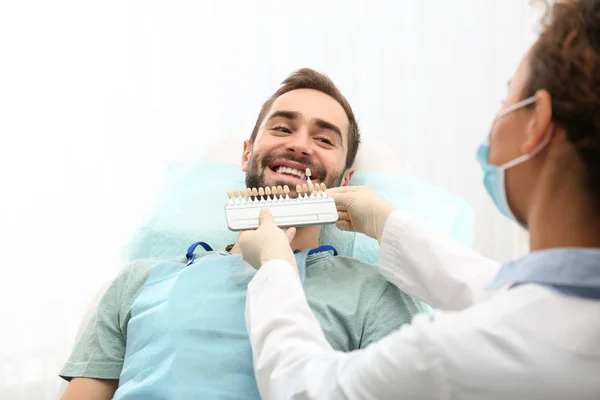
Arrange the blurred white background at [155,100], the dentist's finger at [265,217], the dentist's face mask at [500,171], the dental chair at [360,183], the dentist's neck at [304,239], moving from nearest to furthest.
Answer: the dentist's face mask at [500,171], the dentist's finger at [265,217], the dentist's neck at [304,239], the dental chair at [360,183], the blurred white background at [155,100]

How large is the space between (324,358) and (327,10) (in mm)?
1640

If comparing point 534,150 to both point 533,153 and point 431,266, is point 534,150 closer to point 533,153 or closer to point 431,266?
point 533,153

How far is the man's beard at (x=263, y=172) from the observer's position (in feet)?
5.22

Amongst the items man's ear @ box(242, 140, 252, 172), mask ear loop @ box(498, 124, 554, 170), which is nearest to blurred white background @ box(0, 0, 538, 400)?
man's ear @ box(242, 140, 252, 172)

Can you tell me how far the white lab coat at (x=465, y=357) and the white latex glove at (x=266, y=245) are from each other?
19cm

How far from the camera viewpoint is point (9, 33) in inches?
80.8

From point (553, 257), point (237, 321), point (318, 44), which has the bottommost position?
point (237, 321)

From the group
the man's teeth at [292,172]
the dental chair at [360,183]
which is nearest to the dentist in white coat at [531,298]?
the man's teeth at [292,172]

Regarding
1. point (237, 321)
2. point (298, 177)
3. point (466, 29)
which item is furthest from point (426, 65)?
point (237, 321)

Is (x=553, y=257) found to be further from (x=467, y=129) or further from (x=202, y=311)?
(x=467, y=129)

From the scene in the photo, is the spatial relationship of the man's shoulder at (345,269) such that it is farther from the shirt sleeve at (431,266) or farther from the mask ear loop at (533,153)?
the mask ear loop at (533,153)

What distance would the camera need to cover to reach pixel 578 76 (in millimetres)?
749

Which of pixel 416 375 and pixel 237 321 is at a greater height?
pixel 416 375

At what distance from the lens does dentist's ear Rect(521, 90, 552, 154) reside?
781 millimetres
